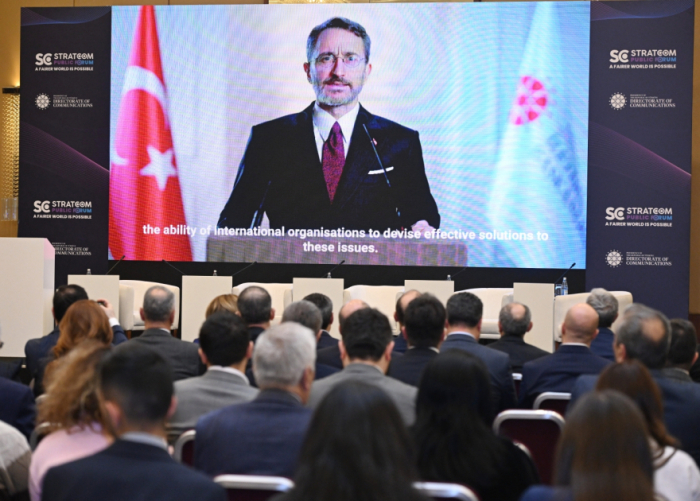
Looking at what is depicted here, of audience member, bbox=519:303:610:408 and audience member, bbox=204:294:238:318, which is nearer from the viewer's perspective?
audience member, bbox=519:303:610:408

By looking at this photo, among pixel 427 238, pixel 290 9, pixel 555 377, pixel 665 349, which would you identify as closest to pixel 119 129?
pixel 290 9

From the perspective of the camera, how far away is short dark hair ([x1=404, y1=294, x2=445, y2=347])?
3432 millimetres

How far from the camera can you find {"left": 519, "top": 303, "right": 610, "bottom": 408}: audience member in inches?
136

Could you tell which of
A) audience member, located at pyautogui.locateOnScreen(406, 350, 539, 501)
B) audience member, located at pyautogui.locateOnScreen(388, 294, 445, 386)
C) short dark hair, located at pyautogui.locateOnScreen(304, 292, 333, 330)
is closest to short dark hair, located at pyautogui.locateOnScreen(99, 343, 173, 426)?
audience member, located at pyautogui.locateOnScreen(406, 350, 539, 501)

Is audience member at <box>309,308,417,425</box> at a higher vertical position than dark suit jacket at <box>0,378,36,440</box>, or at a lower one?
higher

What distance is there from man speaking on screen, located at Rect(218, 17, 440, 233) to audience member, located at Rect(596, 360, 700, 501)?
6.15 metres

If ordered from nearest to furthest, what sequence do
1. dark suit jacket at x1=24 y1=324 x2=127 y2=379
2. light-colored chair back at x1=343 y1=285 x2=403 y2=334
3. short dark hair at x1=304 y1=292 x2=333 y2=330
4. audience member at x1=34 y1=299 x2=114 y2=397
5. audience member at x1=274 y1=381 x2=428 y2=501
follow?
1. audience member at x1=274 y1=381 x2=428 y2=501
2. audience member at x1=34 y1=299 x2=114 y2=397
3. dark suit jacket at x1=24 y1=324 x2=127 y2=379
4. short dark hair at x1=304 y1=292 x2=333 y2=330
5. light-colored chair back at x1=343 y1=285 x2=403 y2=334

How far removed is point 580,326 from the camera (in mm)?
3623

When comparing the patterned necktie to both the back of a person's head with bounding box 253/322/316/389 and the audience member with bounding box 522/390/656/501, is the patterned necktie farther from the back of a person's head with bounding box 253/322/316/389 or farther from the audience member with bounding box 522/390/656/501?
the audience member with bounding box 522/390/656/501

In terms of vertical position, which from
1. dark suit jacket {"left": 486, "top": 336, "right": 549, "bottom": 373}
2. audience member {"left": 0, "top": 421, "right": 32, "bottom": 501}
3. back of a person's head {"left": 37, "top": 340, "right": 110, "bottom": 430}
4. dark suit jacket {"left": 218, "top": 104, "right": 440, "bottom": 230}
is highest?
dark suit jacket {"left": 218, "top": 104, "right": 440, "bottom": 230}

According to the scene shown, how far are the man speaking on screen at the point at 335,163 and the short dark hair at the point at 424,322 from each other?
4762mm

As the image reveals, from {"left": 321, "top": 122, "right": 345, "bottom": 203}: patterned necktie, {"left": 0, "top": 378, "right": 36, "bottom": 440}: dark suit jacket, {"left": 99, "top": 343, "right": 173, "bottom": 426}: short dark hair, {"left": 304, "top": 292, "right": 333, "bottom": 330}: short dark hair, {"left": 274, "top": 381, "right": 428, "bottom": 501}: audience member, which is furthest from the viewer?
{"left": 321, "top": 122, "right": 345, "bottom": 203}: patterned necktie

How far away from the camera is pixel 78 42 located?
28.2 feet

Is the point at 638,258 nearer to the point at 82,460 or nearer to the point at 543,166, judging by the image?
the point at 543,166
